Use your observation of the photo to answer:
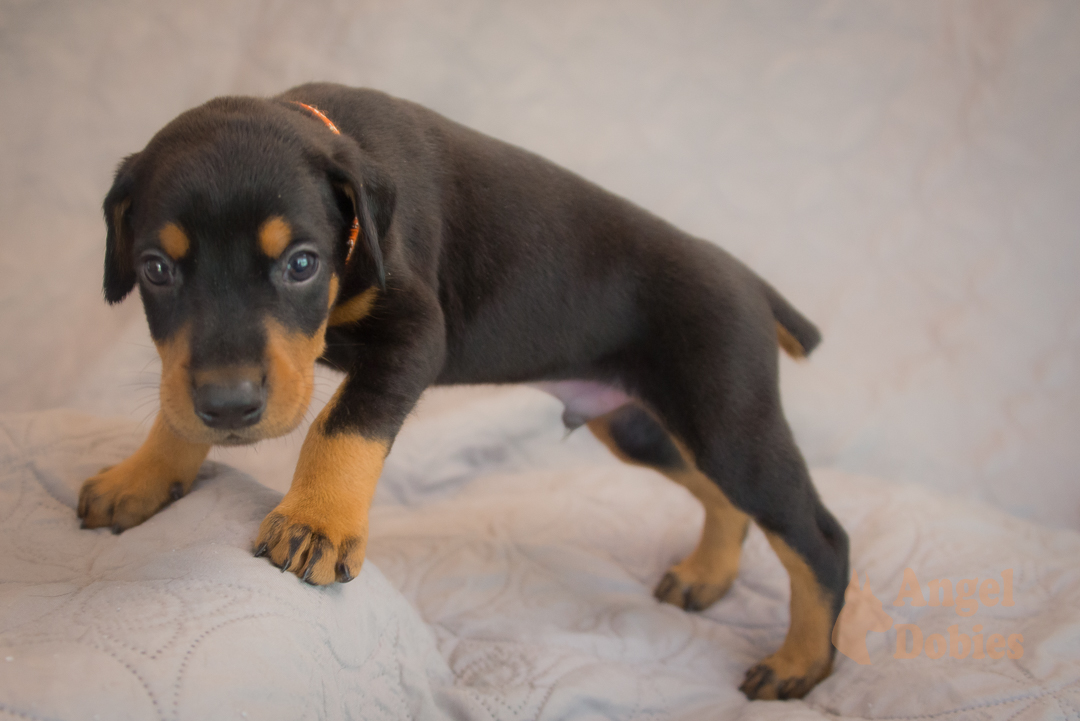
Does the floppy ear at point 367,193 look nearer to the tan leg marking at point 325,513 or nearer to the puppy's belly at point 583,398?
the tan leg marking at point 325,513

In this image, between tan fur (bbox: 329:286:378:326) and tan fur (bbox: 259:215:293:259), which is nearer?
tan fur (bbox: 259:215:293:259)

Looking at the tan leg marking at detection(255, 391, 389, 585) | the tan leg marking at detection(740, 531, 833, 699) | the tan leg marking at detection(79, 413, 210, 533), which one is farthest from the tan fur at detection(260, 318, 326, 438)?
the tan leg marking at detection(740, 531, 833, 699)

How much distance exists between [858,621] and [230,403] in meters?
2.17

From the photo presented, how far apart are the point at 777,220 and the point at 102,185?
3217mm

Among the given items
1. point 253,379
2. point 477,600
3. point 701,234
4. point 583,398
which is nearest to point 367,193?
point 253,379

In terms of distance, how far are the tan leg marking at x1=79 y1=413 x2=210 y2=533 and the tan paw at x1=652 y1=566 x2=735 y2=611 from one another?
1.71 m

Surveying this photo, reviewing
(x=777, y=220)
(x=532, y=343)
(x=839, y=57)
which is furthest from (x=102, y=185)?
(x=839, y=57)

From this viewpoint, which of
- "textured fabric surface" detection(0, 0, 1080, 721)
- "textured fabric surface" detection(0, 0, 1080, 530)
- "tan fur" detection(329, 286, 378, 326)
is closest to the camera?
"tan fur" detection(329, 286, 378, 326)

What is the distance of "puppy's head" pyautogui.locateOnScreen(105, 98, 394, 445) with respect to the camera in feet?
5.58

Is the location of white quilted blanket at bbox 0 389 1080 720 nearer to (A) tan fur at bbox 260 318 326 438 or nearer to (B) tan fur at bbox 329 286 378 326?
(A) tan fur at bbox 260 318 326 438

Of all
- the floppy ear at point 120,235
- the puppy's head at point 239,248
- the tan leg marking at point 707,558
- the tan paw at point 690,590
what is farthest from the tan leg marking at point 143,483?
the tan paw at point 690,590

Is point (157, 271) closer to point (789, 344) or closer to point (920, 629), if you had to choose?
point (789, 344)

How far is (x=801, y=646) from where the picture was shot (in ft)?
8.43

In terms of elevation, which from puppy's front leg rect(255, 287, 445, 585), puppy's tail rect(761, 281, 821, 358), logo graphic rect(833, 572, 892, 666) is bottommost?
logo graphic rect(833, 572, 892, 666)
